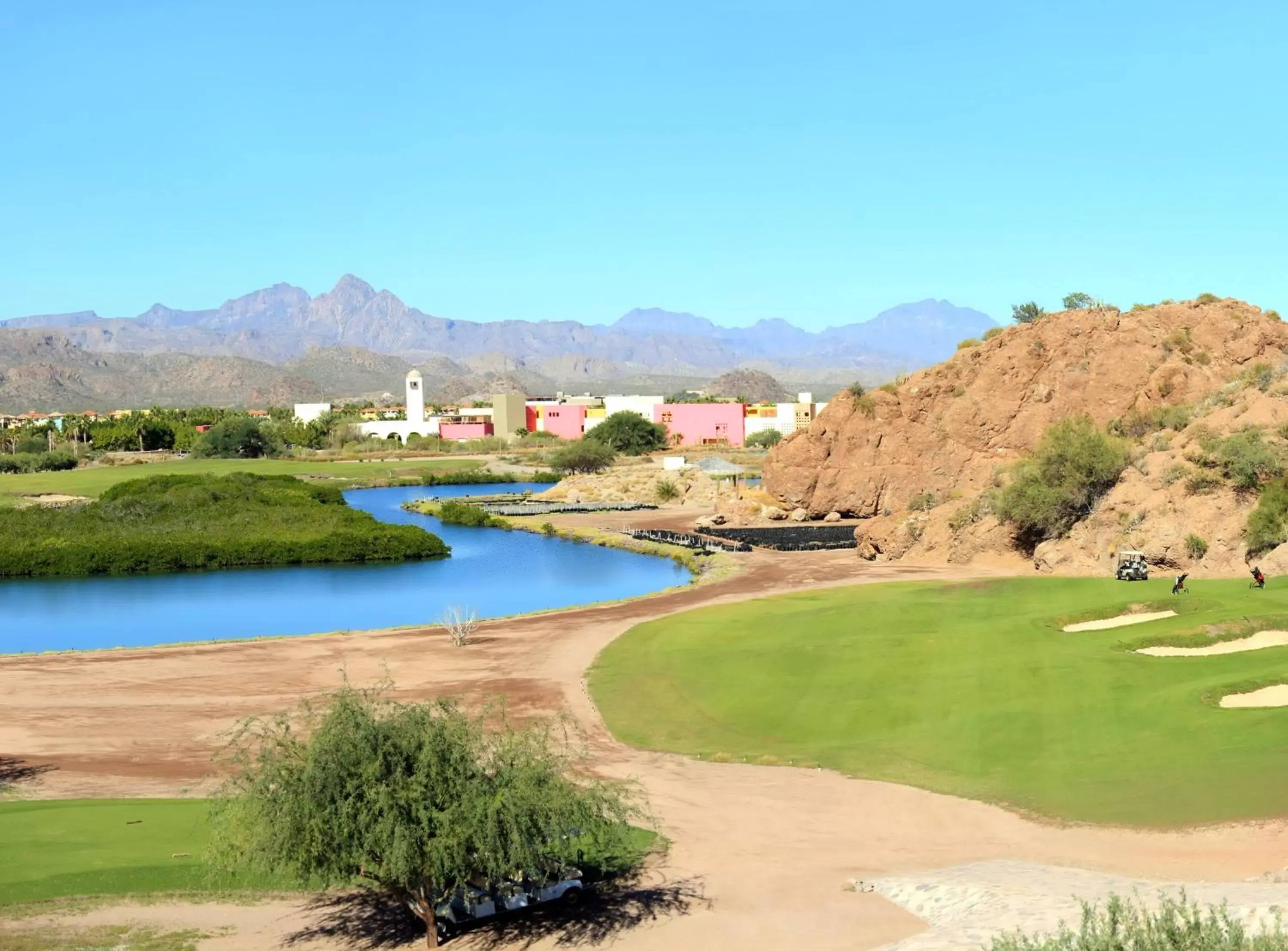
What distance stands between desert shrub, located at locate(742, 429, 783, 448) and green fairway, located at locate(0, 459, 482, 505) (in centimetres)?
3343

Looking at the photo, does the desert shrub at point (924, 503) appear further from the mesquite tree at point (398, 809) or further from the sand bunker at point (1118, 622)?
the mesquite tree at point (398, 809)

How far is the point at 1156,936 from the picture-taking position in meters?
12.4

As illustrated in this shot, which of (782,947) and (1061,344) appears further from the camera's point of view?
(1061,344)

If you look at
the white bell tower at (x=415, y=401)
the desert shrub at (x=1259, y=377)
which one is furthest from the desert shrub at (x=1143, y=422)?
the white bell tower at (x=415, y=401)

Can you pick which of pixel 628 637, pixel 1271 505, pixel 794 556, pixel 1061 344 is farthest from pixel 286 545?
pixel 1271 505

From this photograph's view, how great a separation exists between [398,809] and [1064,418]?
5384 cm

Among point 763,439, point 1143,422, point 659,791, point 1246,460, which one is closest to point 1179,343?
point 1143,422

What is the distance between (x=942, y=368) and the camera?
258ft

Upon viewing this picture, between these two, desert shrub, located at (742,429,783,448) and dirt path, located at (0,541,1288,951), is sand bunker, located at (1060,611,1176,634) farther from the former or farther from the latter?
desert shrub, located at (742,429,783,448)

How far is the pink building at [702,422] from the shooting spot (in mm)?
167500

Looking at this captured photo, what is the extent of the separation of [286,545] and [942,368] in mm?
38432

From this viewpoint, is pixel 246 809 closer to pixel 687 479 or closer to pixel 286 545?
pixel 286 545

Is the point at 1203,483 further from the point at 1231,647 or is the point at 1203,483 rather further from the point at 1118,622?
the point at 1231,647

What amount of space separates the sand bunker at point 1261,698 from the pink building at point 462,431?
161m
